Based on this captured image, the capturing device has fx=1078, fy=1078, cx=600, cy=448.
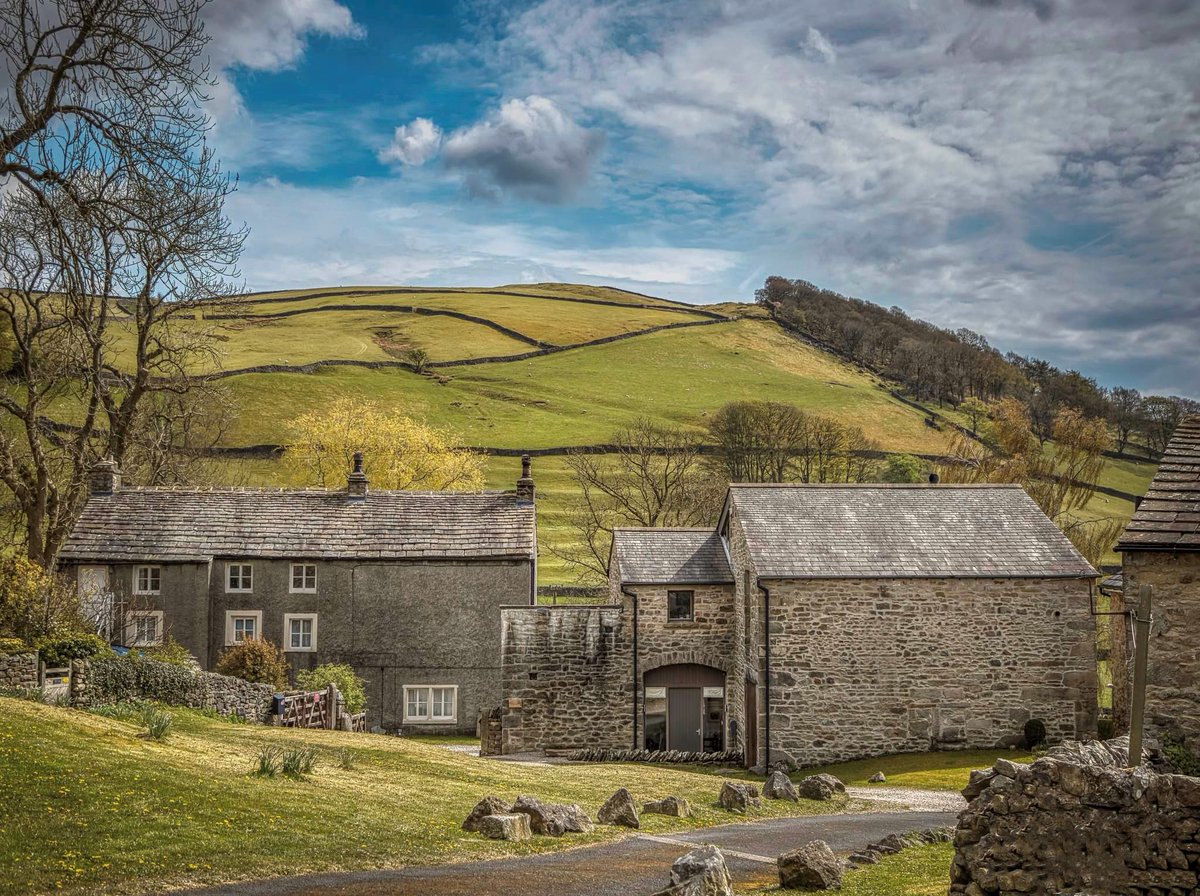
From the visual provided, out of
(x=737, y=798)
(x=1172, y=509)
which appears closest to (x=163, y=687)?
(x=737, y=798)

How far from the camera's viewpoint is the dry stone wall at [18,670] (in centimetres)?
2198

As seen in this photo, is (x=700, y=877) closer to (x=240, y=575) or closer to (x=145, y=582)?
(x=240, y=575)

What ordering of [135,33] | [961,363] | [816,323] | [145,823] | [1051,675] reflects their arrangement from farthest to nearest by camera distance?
1. [816,323]
2. [961,363]
3. [1051,675]
4. [135,33]
5. [145,823]

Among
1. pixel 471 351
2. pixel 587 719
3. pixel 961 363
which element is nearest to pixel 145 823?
pixel 587 719

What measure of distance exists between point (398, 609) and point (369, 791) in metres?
21.1

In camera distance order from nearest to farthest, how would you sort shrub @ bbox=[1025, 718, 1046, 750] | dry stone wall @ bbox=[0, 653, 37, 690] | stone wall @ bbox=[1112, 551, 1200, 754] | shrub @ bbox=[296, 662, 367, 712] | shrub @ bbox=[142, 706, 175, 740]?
stone wall @ bbox=[1112, 551, 1200, 754], shrub @ bbox=[142, 706, 175, 740], dry stone wall @ bbox=[0, 653, 37, 690], shrub @ bbox=[1025, 718, 1046, 750], shrub @ bbox=[296, 662, 367, 712]

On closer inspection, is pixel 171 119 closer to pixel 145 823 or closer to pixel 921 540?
pixel 145 823

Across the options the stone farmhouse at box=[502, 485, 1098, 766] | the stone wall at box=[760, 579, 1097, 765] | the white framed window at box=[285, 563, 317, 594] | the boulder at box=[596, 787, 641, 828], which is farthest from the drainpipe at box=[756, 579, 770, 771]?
the white framed window at box=[285, 563, 317, 594]

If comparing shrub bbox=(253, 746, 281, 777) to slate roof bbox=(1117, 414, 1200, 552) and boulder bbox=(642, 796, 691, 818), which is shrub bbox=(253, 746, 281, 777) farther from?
slate roof bbox=(1117, 414, 1200, 552)

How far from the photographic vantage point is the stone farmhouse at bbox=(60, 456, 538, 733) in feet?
128

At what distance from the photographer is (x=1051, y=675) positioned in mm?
33188

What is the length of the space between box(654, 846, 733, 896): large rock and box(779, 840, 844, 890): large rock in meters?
1.68

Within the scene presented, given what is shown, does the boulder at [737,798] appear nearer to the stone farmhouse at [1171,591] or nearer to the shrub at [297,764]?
the stone farmhouse at [1171,591]

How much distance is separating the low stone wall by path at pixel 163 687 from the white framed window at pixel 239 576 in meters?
10.6
